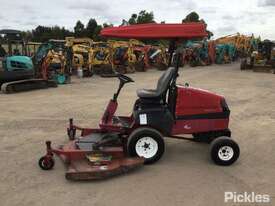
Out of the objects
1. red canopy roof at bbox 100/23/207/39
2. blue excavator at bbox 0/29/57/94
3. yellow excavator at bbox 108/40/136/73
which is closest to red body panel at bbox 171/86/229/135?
red canopy roof at bbox 100/23/207/39

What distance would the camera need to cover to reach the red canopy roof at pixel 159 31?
6.59 m

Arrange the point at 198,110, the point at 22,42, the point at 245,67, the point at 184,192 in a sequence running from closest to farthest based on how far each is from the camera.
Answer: the point at 184,192
the point at 198,110
the point at 22,42
the point at 245,67

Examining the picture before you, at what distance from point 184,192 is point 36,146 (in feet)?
10.1

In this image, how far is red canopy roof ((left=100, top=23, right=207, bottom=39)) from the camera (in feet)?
21.6

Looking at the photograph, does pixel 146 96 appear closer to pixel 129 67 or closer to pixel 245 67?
pixel 129 67

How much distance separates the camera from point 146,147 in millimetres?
6570

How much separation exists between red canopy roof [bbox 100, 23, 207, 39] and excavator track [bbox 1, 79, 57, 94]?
31.6 feet

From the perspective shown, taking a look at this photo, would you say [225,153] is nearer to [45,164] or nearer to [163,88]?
[163,88]

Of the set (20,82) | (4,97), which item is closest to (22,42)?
(20,82)

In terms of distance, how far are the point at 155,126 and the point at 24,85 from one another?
1019cm

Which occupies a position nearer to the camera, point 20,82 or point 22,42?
point 20,82

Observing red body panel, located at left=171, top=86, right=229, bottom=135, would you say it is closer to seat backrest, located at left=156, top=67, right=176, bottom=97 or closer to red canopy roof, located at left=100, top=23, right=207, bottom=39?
seat backrest, located at left=156, top=67, right=176, bottom=97

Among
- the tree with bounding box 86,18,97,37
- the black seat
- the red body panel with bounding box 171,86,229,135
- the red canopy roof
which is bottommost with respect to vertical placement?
the red body panel with bounding box 171,86,229,135

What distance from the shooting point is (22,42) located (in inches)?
731
